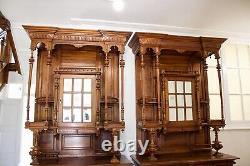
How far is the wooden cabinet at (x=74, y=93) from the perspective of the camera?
290cm

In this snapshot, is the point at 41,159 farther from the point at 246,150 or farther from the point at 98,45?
the point at 246,150

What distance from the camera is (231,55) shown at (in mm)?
4129

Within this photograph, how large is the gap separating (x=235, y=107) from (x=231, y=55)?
38.4 inches

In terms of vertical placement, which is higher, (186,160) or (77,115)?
(77,115)

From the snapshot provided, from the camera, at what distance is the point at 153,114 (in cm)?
333

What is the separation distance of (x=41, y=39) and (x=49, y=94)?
0.76 metres

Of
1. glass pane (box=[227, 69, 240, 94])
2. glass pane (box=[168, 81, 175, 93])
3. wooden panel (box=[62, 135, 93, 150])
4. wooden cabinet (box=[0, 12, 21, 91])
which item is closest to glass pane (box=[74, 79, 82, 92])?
wooden panel (box=[62, 135, 93, 150])

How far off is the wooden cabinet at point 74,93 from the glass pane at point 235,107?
2162mm

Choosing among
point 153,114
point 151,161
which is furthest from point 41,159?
point 153,114

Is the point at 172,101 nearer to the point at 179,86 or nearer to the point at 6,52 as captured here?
Answer: the point at 179,86

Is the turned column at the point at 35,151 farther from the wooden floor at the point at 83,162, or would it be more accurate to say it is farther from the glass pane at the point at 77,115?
the glass pane at the point at 77,115

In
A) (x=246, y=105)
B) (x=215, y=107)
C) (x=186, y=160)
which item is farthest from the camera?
(x=246, y=105)

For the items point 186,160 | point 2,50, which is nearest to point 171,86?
point 186,160

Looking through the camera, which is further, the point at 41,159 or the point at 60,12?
the point at 60,12
